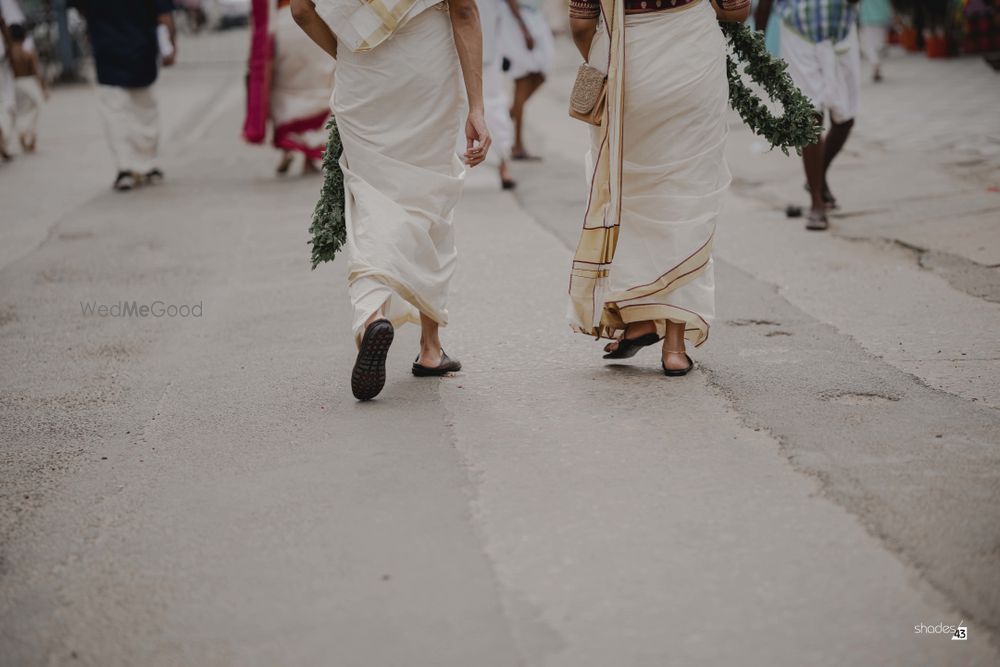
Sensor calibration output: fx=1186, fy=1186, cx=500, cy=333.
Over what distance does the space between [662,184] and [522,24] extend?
19.8ft

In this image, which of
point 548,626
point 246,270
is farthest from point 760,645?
point 246,270

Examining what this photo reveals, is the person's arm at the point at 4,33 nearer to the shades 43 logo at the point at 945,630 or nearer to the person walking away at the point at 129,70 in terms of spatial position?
the person walking away at the point at 129,70

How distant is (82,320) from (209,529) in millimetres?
3019

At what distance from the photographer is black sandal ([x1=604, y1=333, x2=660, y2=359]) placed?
15.4 feet

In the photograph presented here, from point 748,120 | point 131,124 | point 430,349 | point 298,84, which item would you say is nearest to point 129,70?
point 131,124

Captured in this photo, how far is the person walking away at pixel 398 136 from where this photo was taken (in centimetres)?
425

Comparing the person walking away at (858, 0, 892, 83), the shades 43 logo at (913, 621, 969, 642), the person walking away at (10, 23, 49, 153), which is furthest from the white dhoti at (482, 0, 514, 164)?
the person walking away at (858, 0, 892, 83)

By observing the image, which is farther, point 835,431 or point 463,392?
point 463,392

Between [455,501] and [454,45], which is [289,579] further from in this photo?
[454,45]

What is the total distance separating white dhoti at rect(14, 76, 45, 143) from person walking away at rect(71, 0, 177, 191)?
2407mm

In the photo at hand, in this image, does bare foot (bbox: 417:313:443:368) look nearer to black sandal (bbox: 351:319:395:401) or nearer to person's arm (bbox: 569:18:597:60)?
black sandal (bbox: 351:319:395:401)

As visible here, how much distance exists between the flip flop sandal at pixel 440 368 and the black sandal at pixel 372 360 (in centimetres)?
39

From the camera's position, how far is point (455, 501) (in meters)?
3.39

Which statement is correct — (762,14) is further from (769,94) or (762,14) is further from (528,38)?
(528,38)
